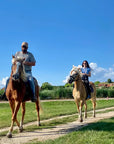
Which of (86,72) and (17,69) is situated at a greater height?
(86,72)

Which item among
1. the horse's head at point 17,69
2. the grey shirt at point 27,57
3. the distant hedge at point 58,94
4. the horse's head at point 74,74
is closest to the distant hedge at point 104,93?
the distant hedge at point 58,94

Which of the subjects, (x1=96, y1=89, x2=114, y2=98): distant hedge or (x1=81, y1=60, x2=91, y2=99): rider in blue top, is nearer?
(x1=81, y1=60, x2=91, y2=99): rider in blue top

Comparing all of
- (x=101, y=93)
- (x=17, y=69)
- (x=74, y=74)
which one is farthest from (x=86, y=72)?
(x=101, y=93)

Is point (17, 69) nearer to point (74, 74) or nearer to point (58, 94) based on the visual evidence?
point (74, 74)

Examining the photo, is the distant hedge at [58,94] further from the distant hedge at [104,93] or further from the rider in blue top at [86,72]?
the rider in blue top at [86,72]

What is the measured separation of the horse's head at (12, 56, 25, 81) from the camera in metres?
6.17

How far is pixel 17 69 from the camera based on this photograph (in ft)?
20.9

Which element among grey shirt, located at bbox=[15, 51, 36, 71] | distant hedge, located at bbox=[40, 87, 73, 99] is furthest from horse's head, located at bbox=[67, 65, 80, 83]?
distant hedge, located at bbox=[40, 87, 73, 99]

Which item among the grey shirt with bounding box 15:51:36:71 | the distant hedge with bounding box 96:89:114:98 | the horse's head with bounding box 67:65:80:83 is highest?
the grey shirt with bounding box 15:51:36:71

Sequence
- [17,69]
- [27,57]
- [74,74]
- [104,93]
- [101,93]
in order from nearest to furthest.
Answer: [17,69]
[27,57]
[74,74]
[101,93]
[104,93]

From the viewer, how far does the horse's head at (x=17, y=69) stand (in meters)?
6.17

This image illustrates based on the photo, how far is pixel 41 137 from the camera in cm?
616

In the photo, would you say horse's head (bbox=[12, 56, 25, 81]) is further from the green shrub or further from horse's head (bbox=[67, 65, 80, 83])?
the green shrub

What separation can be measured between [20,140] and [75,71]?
4273mm
